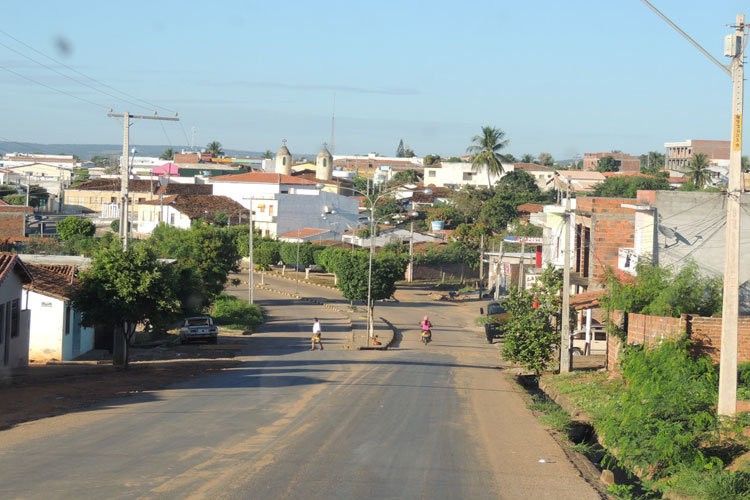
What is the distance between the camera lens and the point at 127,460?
12336mm

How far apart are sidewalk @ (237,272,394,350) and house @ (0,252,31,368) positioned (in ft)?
57.9

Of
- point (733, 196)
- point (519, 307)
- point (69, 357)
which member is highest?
point (733, 196)

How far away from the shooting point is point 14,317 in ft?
86.5

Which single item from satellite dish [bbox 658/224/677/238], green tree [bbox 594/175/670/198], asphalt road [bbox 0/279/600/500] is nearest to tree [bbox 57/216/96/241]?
asphalt road [bbox 0/279/600/500]

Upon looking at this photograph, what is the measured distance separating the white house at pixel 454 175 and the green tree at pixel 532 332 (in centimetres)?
12921

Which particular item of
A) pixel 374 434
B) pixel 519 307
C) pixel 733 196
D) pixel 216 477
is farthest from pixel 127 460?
pixel 519 307

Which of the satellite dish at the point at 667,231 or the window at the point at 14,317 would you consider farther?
the satellite dish at the point at 667,231

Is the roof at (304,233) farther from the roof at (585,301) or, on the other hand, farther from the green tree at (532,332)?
the green tree at (532,332)

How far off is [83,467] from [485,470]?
19.6 feet

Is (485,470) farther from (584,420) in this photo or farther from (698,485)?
(584,420)

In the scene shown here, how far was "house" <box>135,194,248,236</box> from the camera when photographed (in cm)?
10138

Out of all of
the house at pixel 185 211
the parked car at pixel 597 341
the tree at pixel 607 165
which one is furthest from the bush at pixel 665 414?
the tree at pixel 607 165

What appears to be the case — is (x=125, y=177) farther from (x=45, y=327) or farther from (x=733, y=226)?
(x=733, y=226)

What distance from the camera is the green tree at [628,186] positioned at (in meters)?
108
